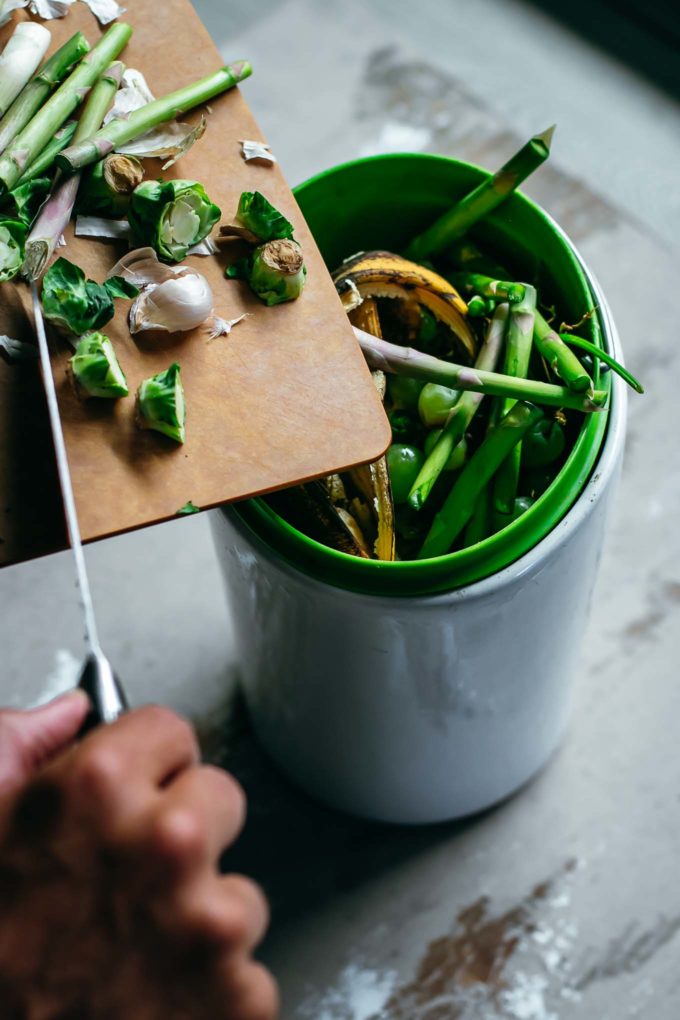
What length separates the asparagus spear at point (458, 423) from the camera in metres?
0.86

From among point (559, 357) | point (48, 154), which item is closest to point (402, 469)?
point (559, 357)

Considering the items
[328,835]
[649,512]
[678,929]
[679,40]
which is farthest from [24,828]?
[679,40]

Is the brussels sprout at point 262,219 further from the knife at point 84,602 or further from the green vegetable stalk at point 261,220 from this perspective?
the knife at point 84,602

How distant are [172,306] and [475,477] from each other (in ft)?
0.96

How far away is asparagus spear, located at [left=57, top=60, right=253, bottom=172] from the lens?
82 centimetres

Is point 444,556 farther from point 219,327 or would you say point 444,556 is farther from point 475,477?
point 219,327

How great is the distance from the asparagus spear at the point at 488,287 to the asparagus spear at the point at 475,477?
0.32 ft

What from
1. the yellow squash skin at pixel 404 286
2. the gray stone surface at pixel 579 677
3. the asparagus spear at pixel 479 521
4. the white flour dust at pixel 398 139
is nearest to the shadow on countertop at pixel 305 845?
the gray stone surface at pixel 579 677

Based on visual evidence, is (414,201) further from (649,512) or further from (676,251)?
(676,251)

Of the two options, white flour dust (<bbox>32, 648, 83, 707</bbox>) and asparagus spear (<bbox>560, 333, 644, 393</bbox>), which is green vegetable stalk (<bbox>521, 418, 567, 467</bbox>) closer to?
asparagus spear (<bbox>560, 333, 644, 393</bbox>)

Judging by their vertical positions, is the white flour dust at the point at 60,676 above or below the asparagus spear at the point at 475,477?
Answer: below

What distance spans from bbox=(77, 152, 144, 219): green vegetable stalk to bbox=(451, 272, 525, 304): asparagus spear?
316 millimetres

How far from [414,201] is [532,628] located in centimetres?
43

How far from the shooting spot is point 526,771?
4.29 ft
